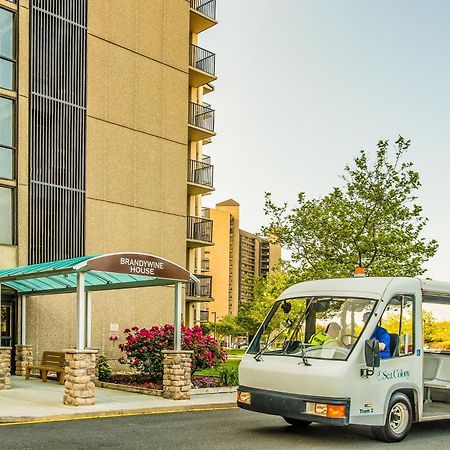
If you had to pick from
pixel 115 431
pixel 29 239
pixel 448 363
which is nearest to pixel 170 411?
pixel 115 431

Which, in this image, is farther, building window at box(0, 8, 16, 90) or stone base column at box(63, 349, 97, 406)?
building window at box(0, 8, 16, 90)

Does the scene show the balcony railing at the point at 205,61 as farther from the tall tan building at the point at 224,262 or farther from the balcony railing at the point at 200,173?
the tall tan building at the point at 224,262

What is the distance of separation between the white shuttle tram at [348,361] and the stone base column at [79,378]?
467 centimetres

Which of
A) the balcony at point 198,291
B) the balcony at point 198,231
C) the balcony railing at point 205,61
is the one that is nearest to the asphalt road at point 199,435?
the balcony at point 198,231

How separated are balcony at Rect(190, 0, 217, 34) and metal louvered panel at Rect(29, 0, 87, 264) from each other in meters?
9.66

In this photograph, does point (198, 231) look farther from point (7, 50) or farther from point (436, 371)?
point (436, 371)

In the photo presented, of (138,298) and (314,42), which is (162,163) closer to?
(138,298)

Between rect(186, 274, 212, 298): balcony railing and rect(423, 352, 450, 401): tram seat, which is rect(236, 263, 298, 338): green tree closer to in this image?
rect(186, 274, 212, 298): balcony railing

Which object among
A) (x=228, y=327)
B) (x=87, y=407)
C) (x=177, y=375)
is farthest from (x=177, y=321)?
(x=228, y=327)

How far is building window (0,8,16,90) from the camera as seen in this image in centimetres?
2639

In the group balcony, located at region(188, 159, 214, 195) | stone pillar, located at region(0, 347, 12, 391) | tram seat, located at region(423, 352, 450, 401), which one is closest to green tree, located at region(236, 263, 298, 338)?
balcony, located at region(188, 159, 214, 195)

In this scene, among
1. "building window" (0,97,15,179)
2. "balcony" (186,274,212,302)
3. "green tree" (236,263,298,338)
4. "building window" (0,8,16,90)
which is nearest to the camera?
"building window" (0,97,15,179)

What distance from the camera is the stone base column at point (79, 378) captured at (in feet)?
53.5

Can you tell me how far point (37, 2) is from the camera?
27.7 m
